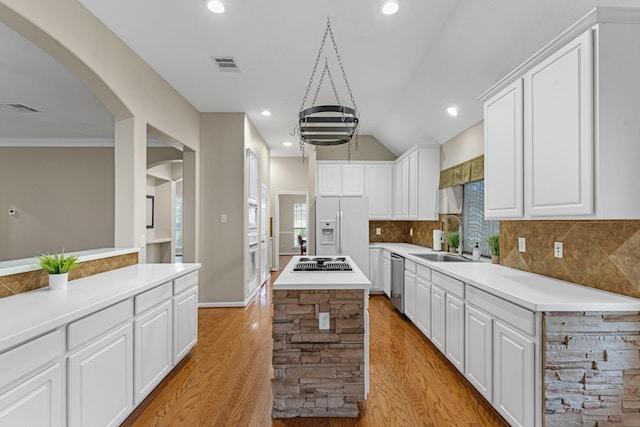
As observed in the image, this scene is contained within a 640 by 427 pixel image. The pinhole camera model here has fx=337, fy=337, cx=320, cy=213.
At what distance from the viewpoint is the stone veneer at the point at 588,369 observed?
173cm

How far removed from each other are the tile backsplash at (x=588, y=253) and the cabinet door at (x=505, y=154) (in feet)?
1.18

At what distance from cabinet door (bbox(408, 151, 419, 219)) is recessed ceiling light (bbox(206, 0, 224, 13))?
357cm

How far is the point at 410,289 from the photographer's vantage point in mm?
4137

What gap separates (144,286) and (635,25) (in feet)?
10.3

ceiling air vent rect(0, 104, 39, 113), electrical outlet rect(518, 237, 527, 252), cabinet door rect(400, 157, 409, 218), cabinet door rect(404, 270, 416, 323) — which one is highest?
ceiling air vent rect(0, 104, 39, 113)

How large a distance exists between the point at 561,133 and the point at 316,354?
2.02 meters

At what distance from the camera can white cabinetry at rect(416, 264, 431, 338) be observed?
3.45 m

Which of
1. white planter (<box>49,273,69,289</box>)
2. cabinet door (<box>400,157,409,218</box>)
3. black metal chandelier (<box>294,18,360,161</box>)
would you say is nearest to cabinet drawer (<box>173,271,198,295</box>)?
white planter (<box>49,273,69,289</box>)

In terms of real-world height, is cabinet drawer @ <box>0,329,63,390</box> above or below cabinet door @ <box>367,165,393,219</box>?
below

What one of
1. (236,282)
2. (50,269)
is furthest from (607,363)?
(236,282)

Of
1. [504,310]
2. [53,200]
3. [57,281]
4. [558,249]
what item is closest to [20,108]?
[53,200]

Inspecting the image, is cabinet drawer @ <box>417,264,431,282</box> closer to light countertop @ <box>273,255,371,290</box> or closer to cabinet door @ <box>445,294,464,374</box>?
cabinet door @ <box>445,294,464,374</box>

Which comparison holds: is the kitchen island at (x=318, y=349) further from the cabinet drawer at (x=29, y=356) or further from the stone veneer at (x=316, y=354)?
the cabinet drawer at (x=29, y=356)

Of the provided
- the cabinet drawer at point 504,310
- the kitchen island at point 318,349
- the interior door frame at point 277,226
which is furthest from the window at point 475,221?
the interior door frame at point 277,226
